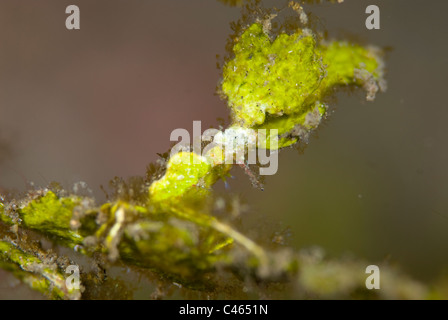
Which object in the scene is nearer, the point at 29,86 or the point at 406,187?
the point at 29,86

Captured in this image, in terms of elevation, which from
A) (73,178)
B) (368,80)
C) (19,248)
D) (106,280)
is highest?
(368,80)

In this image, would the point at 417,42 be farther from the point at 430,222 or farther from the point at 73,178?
the point at 73,178

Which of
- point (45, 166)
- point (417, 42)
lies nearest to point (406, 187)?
point (417, 42)

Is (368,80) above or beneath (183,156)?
above

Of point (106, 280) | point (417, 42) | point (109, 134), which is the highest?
point (417, 42)

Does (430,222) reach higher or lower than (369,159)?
lower

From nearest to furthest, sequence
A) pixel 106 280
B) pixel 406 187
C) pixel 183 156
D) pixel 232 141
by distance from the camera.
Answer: pixel 183 156 < pixel 232 141 < pixel 106 280 < pixel 406 187

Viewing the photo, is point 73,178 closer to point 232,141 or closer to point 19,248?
point 19,248

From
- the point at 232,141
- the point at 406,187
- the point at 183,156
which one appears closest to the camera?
the point at 183,156

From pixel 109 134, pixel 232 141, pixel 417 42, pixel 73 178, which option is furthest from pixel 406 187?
pixel 73 178
